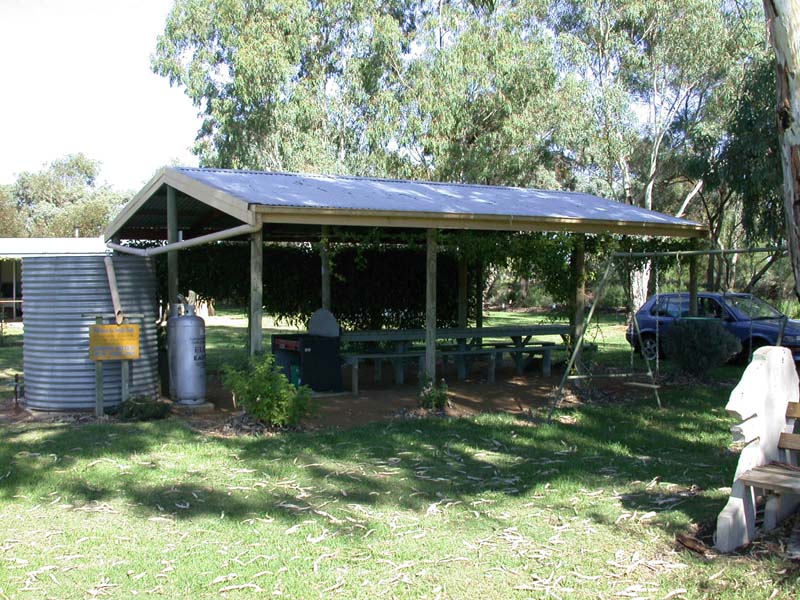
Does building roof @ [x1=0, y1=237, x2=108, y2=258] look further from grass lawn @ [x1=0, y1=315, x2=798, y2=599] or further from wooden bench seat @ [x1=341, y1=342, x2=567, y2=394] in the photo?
grass lawn @ [x1=0, y1=315, x2=798, y2=599]

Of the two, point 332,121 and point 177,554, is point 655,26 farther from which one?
point 177,554

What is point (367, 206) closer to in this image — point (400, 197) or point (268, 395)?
point (400, 197)

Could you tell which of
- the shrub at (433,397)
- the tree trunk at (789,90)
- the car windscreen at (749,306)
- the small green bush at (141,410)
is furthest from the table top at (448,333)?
the tree trunk at (789,90)

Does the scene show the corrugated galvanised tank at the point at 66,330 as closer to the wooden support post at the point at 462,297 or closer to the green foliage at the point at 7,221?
the wooden support post at the point at 462,297

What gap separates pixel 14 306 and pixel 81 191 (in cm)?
4083

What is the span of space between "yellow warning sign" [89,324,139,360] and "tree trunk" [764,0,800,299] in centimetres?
740

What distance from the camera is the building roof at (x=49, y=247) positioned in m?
23.6

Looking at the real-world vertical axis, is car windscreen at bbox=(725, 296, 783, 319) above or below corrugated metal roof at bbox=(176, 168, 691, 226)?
below

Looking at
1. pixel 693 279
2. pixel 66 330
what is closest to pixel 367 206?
pixel 66 330

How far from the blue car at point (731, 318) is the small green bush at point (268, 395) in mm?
7528

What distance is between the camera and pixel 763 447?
502 centimetres

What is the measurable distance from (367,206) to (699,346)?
6.20m

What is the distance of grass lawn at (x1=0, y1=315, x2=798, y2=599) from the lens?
14.8ft

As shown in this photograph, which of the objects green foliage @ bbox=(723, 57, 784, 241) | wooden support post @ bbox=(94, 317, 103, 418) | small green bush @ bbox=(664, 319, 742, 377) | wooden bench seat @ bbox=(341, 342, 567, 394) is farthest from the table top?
green foliage @ bbox=(723, 57, 784, 241)
